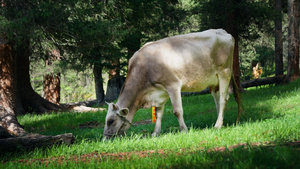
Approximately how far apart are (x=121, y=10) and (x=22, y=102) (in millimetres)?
6763

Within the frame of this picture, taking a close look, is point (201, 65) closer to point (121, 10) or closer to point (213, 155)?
point (213, 155)

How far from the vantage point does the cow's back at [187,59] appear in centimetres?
752

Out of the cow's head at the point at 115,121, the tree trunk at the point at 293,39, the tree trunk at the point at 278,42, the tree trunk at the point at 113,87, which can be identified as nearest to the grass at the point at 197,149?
the cow's head at the point at 115,121

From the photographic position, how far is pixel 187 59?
7715mm

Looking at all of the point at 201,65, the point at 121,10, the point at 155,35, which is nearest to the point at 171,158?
the point at 201,65

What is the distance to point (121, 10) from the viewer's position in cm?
1572

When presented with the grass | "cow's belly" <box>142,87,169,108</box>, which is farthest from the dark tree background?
"cow's belly" <box>142,87,169,108</box>

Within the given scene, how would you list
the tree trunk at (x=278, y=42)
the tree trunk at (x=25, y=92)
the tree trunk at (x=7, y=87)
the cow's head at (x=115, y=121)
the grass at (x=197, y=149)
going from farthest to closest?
the tree trunk at (x=278, y=42)
the tree trunk at (x=25, y=92)
the tree trunk at (x=7, y=87)
the cow's head at (x=115, y=121)
the grass at (x=197, y=149)

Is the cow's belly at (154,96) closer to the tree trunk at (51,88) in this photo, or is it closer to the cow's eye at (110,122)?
the cow's eye at (110,122)

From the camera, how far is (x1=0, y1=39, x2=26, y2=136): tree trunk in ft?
29.6

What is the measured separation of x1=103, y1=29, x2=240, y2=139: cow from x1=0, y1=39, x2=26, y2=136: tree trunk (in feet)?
11.6

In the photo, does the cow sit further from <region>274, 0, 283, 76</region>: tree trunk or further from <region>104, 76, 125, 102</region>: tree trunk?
<region>274, 0, 283, 76</region>: tree trunk

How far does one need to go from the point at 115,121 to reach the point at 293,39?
14.3m

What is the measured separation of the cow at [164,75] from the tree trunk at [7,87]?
3521 millimetres
